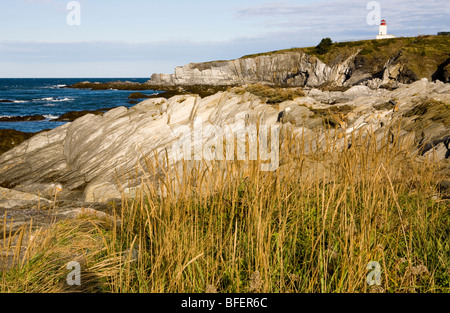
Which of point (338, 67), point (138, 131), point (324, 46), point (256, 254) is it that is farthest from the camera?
point (324, 46)

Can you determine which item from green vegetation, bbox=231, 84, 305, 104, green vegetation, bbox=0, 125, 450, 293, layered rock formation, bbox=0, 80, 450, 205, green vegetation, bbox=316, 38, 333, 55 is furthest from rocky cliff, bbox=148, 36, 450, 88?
green vegetation, bbox=0, 125, 450, 293

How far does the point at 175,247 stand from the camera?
3.87 m

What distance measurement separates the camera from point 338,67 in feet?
247

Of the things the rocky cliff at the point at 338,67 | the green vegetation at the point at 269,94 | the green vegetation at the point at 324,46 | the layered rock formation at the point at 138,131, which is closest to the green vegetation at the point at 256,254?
the layered rock formation at the point at 138,131

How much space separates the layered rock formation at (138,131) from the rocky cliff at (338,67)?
1436 inches

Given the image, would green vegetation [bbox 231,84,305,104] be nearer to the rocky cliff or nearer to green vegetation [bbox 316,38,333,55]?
the rocky cliff

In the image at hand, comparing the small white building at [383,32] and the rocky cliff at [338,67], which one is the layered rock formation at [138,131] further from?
the small white building at [383,32]

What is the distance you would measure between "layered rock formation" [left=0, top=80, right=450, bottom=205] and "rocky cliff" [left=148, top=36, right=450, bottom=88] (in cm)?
3648

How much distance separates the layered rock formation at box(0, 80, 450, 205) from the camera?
16.7 m

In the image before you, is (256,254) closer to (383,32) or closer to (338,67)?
(338,67)

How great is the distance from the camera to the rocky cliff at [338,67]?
5644 centimetres

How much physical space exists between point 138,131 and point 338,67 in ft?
209

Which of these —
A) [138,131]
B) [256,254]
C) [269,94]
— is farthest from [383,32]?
[256,254]
